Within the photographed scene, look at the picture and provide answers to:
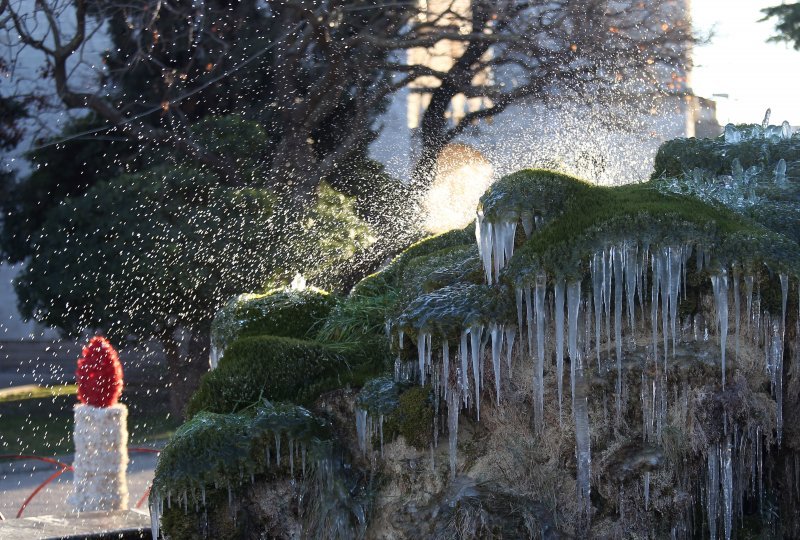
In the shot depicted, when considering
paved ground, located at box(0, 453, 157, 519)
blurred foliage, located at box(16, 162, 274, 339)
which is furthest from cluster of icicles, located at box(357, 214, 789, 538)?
blurred foliage, located at box(16, 162, 274, 339)

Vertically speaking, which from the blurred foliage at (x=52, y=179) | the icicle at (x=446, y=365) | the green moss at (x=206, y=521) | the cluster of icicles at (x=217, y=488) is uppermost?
the blurred foliage at (x=52, y=179)

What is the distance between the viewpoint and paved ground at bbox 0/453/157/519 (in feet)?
33.3

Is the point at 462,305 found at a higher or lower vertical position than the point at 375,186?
lower

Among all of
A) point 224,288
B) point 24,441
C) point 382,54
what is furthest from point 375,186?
point 24,441

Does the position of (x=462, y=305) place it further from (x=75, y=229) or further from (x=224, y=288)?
(x=75, y=229)

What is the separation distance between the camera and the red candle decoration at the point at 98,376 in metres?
8.70

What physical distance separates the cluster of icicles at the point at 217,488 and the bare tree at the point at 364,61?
9.63 metres

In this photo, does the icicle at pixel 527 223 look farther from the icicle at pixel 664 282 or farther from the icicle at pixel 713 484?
the icicle at pixel 713 484

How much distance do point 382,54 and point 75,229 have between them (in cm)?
676

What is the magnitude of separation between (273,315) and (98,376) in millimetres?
2635

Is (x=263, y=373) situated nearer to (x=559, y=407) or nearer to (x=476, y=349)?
(x=476, y=349)

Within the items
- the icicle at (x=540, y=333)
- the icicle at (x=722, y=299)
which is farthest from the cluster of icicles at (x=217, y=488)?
the icicle at (x=722, y=299)

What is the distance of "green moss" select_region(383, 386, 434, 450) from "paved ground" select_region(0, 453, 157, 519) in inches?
203

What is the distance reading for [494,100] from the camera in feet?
59.9
